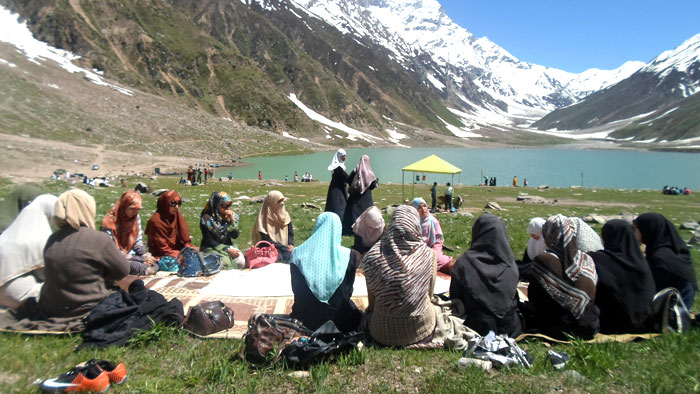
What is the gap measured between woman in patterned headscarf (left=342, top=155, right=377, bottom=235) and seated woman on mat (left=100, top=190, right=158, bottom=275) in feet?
16.8

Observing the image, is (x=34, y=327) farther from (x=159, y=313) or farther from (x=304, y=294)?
(x=304, y=294)

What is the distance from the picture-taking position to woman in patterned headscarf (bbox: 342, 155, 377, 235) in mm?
10641

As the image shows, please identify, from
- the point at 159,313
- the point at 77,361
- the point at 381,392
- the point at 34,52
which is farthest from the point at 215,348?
the point at 34,52

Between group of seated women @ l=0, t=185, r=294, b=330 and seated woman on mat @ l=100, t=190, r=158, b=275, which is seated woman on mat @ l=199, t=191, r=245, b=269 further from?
group of seated women @ l=0, t=185, r=294, b=330

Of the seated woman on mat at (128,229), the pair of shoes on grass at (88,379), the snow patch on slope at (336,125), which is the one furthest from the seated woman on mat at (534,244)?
the snow patch on slope at (336,125)

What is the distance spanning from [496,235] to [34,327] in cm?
521

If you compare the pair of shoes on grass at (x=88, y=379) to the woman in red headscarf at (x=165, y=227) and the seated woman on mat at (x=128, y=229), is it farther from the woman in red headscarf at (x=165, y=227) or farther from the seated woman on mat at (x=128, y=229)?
the woman in red headscarf at (x=165, y=227)

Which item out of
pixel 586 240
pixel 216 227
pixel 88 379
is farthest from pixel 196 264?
pixel 586 240

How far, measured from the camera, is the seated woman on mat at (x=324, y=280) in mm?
4402

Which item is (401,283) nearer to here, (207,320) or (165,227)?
(207,320)

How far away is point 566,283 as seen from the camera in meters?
4.32

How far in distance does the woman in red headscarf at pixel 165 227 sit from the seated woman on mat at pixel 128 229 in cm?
31

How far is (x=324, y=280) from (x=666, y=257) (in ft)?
14.1

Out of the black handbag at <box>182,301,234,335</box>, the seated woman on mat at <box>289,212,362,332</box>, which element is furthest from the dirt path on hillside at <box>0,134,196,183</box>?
the seated woman on mat at <box>289,212,362,332</box>
